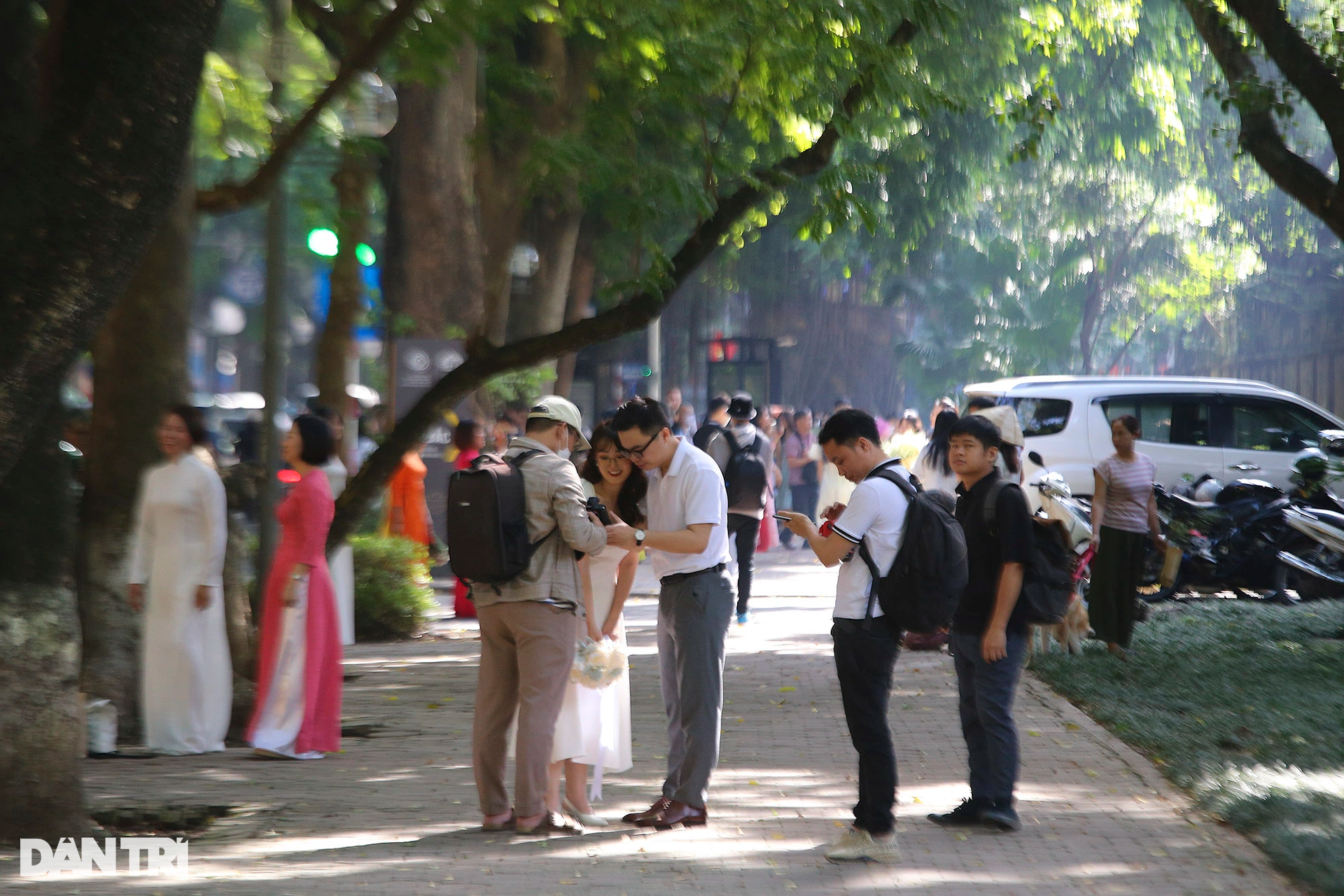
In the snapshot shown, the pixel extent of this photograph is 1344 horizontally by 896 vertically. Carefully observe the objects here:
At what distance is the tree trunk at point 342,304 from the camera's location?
492 inches

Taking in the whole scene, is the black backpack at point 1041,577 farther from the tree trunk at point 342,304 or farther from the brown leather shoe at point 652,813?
the tree trunk at point 342,304

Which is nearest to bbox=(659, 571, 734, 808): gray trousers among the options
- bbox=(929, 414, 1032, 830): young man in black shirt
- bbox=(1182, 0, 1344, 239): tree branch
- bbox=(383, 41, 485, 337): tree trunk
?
bbox=(929, 414, 1032, 830): young man in black shirt

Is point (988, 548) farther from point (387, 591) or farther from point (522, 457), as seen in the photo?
point (387, 591)

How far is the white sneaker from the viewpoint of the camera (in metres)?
5.77

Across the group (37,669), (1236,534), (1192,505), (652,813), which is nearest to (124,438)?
(37,669)

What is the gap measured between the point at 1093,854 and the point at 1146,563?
959cm

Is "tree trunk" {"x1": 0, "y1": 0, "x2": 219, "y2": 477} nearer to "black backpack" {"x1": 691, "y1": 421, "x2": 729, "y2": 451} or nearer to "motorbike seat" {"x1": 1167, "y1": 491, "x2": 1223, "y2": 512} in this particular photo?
"black backpack" {"x1": 691, "y1": 421, "x2": 729, "y2": 451}

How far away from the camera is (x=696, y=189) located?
973 centimetres

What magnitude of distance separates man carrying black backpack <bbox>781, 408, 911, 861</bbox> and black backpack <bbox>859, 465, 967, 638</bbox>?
0.03 meters

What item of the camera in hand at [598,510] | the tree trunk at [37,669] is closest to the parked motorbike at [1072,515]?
the camera in hand at [598,510]

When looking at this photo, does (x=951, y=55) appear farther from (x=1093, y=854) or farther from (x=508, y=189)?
(x=1093, y=854)

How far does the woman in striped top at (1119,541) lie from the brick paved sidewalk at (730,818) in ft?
4.17

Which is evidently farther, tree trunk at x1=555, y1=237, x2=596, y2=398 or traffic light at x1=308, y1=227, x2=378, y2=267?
tree trunk at x1=555, y1=237, x2=596, y2=398

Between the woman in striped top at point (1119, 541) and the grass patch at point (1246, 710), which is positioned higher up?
the woman in striped top at point (1119, 541)
